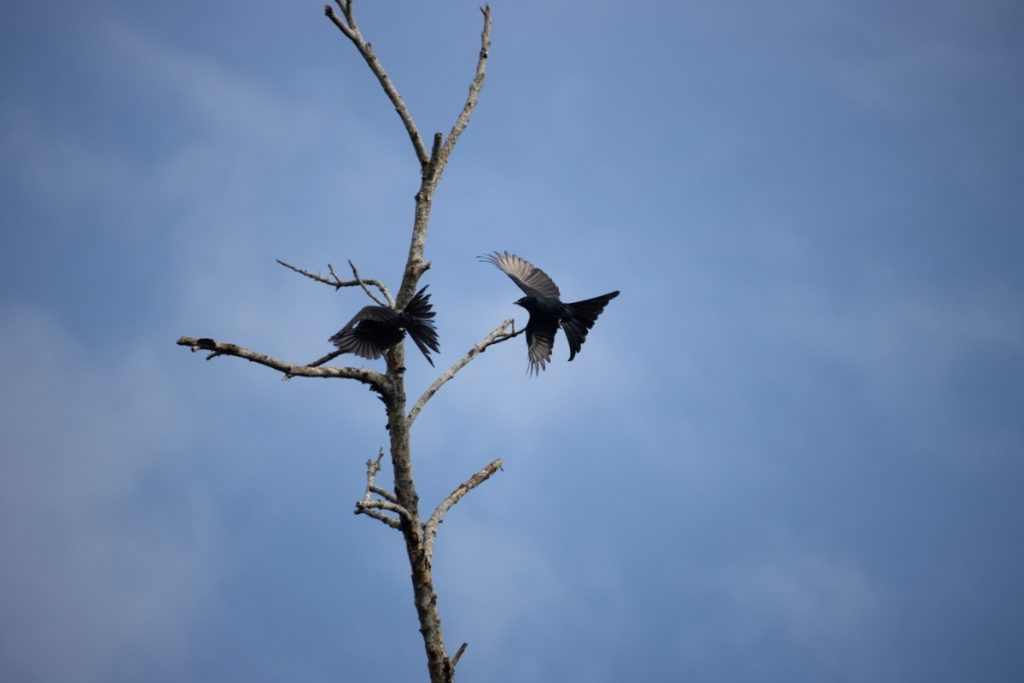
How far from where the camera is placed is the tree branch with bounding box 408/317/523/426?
24.3ft

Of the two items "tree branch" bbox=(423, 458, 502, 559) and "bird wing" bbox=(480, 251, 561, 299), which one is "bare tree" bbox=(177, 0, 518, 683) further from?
"bird wing" bbox=(480, 251, 561, 299)

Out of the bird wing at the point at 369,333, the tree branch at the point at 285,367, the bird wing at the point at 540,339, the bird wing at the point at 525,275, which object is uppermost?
the bird wing at the point at 525,275

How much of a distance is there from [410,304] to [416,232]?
723 mm

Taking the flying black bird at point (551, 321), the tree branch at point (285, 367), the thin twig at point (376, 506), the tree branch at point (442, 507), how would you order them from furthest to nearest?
1. the flying black bird at point (551, 321)
2. the tree branch at point (442, 507)
3. the thin twig at point (376, 506)
4. the tree branch at point (285, 367)

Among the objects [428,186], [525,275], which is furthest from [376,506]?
[525,275]

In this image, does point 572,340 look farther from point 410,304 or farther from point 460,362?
point 410,304

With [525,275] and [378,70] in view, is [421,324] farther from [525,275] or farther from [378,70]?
[525,275]

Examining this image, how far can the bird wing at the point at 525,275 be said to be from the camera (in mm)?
10248

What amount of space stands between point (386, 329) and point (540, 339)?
2652mm

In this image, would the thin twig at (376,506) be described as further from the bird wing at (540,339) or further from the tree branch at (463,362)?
the bird wing at (540,339)

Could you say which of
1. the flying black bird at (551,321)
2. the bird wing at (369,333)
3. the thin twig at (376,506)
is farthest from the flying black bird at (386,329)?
the flying black bird at (551,321)

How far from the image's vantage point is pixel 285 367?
6.25 metres

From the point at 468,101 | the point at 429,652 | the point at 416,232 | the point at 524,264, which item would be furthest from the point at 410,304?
the point at 524,264

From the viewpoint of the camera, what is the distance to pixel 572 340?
9500 millimetres
